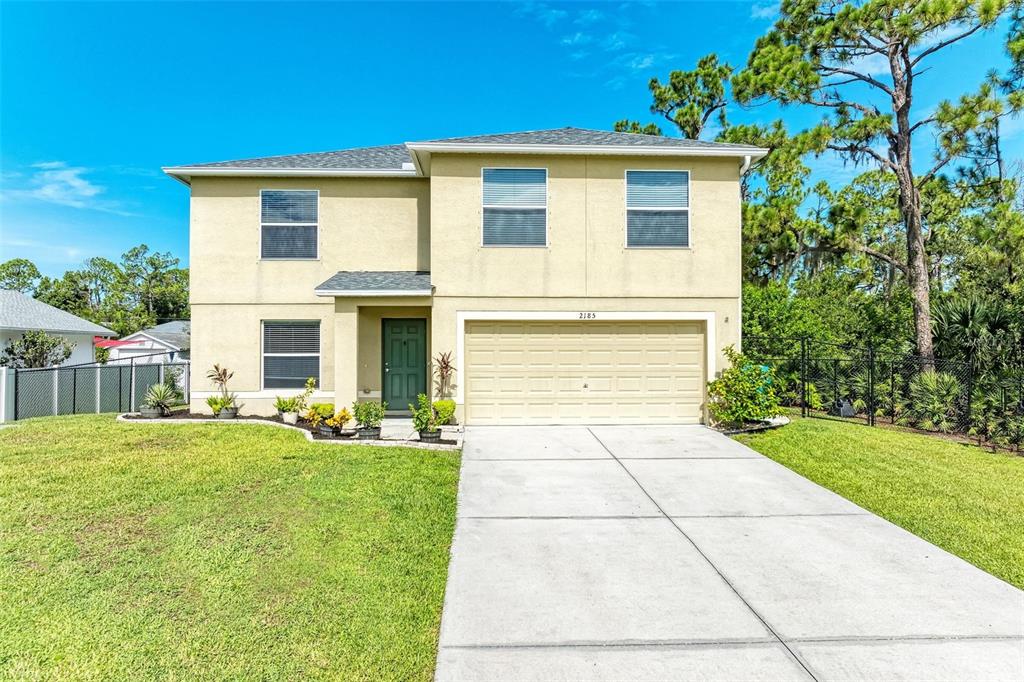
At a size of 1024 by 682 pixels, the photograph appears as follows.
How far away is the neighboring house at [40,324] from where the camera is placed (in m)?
19.4

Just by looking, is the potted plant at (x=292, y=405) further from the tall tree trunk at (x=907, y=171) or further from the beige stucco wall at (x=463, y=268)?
the tall tree trunk at (x=907, y=171)

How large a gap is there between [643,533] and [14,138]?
28.3 meters

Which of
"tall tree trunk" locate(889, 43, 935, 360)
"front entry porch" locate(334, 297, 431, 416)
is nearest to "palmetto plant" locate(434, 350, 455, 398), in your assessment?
"front entry porch" locate(334, 297, 431, 416)

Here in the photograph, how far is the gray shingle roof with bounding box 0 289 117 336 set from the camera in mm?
19828

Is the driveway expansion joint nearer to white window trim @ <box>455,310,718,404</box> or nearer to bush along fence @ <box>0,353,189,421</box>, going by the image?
white window trim @ <box>455,310,718,404</box>

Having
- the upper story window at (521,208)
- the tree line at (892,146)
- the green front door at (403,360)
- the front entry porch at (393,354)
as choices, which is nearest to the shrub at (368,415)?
the front entry porch at (393,354)

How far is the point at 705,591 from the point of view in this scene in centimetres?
407

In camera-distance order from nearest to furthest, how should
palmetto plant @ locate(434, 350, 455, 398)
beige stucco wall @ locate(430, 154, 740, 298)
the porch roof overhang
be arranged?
the porch roof overhang
palmetto plant @ locate(434, 350, 455, 398)
beige stucco wall @ locate(430, 154, 740, 298)

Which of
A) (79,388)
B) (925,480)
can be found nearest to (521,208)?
(925,480)

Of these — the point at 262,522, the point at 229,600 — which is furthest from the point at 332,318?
the point at 229,600

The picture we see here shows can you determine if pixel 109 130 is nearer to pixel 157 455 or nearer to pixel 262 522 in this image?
pixel 157 455

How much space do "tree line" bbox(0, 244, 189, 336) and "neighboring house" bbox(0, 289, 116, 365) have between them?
76.0ft

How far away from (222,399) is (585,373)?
307 inches

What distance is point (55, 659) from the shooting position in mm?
3064
